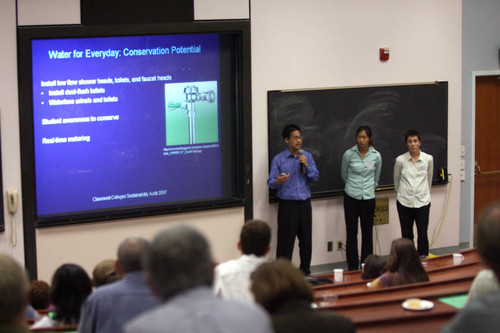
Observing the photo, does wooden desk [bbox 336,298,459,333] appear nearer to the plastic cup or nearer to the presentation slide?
the plastic cup

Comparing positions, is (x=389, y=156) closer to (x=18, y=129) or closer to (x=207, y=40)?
(x=207, y=40)

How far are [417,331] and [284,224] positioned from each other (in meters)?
3.95

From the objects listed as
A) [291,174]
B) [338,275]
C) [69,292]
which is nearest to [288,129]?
[291,174]

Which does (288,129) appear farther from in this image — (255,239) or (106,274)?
(106,274)

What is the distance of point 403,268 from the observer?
163 inches

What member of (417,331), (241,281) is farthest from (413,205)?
(417,331)

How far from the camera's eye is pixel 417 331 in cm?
285

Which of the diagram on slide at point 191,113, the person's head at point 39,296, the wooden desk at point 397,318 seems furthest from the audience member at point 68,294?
the diagram on slide at point 191,113

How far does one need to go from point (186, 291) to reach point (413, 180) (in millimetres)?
5657

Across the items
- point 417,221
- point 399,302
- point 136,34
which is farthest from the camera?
point 417,221

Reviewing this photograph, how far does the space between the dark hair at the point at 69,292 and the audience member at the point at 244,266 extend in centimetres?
68

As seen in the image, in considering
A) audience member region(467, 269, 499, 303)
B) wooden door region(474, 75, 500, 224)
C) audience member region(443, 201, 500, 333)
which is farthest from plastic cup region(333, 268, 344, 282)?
wooden door region(474, 75, 500, 224)

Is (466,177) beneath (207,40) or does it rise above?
beneath

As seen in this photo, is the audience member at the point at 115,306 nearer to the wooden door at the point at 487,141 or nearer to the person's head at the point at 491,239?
the person's head at the point at 491,239
